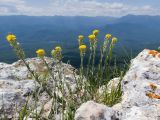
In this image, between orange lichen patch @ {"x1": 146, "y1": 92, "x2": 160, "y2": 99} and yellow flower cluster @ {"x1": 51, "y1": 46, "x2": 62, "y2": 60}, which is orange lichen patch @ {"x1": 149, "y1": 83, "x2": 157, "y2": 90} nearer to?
orange lichen patch @ {"x1": 146, "y1": 92, "x2": 160, "y2": 99}

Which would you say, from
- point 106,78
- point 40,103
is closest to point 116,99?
point 106,78

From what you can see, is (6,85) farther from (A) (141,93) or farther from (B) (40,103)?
(A) (141,93)

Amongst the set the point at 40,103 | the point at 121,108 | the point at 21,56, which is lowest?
the point at 40,103

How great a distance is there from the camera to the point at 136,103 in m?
5.07

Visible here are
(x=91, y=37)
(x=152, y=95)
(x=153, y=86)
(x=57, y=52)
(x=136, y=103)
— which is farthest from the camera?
(x=91, y=37)

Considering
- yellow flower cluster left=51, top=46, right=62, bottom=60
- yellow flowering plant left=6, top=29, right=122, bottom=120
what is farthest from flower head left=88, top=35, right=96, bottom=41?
yellow flower cluster left=51, top=46, right=62, bottom=60

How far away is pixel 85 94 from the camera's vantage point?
19.9 feet

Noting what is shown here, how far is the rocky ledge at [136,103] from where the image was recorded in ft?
14.7

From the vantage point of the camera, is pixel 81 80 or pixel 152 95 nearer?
pixel 152 95

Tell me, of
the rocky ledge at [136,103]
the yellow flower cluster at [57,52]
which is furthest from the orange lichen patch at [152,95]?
the yellow flower cluster at [57,52]

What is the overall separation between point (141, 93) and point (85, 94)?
1.22 metres

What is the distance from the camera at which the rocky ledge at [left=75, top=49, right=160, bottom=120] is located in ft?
14.7

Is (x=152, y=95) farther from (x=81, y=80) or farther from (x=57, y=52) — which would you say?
(x=57, y=52)

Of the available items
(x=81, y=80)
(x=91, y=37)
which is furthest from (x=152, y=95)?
(x=81, y=80)
